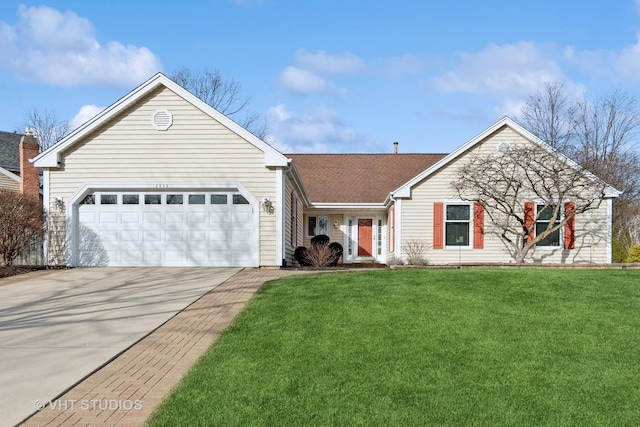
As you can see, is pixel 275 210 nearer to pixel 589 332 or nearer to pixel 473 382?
pixel 589 332

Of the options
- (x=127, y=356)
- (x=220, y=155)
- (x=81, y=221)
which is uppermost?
(x=220, y=155)

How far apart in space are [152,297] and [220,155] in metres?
6.29

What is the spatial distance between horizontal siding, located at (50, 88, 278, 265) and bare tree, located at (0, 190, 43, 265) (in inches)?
32.2

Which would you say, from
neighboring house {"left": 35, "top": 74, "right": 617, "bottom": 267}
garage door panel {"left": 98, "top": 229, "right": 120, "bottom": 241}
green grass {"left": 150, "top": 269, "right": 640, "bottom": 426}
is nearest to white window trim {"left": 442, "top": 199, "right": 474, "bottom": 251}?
neighboring house {"left": 35, "top": 74, "right": 617, "bottom": 267}

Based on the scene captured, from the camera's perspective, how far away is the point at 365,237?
983 inches

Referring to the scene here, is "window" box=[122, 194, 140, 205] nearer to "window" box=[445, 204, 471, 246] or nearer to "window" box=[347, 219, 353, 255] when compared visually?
"window" box=[445, 204, 471, 246]

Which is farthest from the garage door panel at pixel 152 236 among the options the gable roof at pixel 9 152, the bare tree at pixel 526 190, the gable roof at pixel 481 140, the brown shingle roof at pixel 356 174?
the gable roof at pixel 9 152

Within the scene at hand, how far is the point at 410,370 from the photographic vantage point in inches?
227

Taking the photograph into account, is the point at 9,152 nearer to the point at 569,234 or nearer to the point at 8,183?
the point at 8,183

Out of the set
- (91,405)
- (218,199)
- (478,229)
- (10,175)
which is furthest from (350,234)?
(91,405)

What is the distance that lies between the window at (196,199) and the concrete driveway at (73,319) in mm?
2058

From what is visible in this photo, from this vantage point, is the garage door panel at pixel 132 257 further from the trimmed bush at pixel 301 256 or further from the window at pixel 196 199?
the trimmed bush at pixel 301 256

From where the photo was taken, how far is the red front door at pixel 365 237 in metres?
24.9

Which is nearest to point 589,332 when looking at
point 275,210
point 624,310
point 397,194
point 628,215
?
point 624,310
